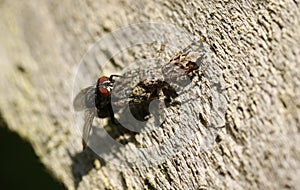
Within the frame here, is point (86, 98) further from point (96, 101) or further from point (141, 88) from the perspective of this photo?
point (141, 88)

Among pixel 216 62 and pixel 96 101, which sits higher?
pixel 96 101

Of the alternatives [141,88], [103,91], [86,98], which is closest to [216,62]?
[141,88]

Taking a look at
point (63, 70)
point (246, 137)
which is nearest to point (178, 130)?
point (246, 137)

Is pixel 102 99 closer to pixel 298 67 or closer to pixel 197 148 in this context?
pixel 197 148

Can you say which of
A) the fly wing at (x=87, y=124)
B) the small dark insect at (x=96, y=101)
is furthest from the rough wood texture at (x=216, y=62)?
the small dark insect at (x=96, y=101)

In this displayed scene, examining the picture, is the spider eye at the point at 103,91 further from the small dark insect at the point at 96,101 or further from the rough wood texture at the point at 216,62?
the rough wood texture at the point at 216,62

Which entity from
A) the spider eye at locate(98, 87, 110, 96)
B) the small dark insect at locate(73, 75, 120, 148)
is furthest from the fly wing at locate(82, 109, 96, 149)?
the spider eye at locate(98, 87, 110, 96)

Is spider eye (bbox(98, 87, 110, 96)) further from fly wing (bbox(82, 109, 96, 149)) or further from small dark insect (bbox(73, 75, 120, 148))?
fly wing (bbox(82, 109, 96, 149))
